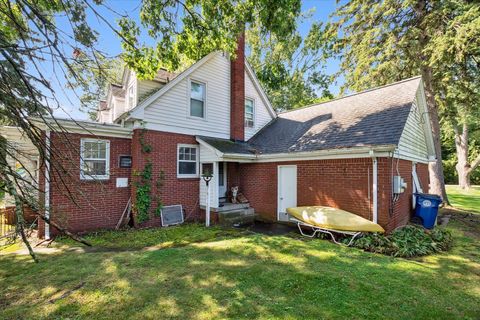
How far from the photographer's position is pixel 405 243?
662 centimetres

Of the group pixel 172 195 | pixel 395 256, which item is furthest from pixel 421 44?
pixel 172 195

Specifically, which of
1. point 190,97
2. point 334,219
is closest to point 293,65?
point 190,97

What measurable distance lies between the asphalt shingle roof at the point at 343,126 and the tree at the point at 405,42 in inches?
118

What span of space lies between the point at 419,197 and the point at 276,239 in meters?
6.33

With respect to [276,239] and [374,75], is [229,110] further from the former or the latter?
[374,75]

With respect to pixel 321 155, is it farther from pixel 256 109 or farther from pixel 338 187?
pixel 256 109

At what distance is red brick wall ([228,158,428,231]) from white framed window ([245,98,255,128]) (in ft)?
10.6

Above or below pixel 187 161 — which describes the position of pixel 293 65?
above

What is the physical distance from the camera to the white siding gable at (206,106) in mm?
9570

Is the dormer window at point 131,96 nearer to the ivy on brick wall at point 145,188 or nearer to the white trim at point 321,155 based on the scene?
the ivy on brick wall at point 145,188

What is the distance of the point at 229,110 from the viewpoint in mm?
12102

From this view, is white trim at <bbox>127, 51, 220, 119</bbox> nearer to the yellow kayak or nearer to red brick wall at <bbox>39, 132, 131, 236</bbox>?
red brick wall at <bbox>39, 132, 131, 236</bbox>

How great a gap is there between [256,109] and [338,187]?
7264mm

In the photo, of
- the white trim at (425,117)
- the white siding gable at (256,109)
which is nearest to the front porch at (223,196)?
the white siding gable at (256,109)
